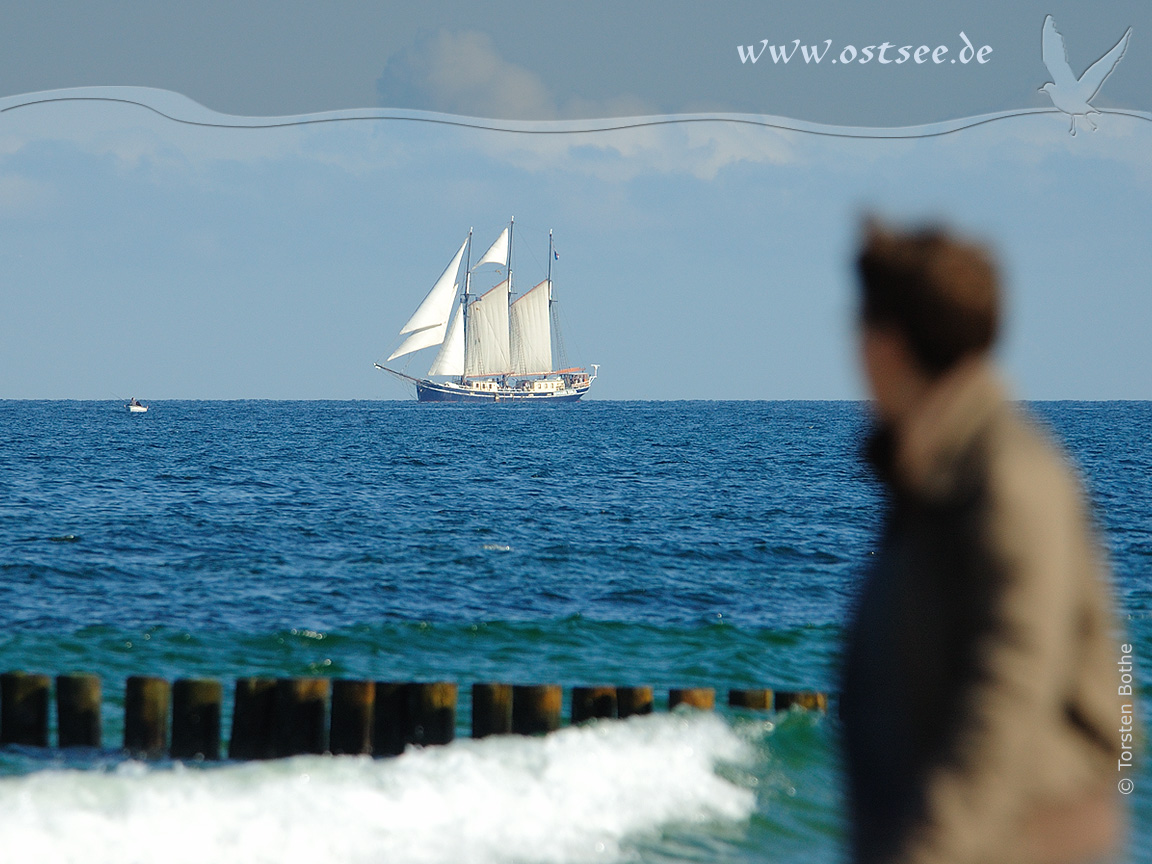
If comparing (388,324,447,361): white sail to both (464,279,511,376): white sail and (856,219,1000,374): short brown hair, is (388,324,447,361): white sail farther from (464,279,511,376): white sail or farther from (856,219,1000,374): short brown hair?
(856,219,1000,374): short brown hair

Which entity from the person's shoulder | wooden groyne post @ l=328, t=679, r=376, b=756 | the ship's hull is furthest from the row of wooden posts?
the ship's hull

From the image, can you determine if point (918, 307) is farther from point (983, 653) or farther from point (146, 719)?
point (146, 719)

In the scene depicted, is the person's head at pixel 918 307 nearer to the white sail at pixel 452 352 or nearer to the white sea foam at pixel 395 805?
the white sea foam at pixel 395 805

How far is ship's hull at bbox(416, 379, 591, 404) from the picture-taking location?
6722 inches

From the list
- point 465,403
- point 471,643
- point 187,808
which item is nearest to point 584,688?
point 187,808

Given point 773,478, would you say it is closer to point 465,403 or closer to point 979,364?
point 979,364

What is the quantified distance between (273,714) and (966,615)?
29.7ft

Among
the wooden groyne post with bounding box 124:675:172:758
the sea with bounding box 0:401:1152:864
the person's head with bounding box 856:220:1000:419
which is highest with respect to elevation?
the person's head with bounding box 856:220:1000:419

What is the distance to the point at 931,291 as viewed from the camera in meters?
1.92

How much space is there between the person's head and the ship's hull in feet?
551

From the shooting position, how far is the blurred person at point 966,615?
1.78 meters

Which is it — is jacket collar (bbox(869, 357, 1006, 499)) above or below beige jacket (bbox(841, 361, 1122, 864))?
above

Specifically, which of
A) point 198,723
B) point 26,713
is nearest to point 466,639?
point 198,723

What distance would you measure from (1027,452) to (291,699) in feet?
29.6
